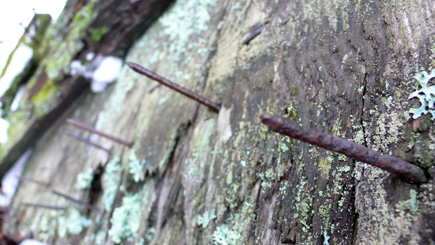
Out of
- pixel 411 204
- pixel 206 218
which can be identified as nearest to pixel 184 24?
pixel 206 218

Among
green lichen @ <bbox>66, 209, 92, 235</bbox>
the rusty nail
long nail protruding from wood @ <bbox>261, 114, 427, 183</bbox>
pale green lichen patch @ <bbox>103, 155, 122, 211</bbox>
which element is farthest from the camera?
green lichen @ <bbox>66, 209, 92, 235</bbox>

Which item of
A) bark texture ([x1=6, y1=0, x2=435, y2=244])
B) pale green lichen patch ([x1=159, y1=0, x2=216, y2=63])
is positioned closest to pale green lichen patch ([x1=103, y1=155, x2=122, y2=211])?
bark texture ([x1=6, y1=0, x2=435, y2=244])

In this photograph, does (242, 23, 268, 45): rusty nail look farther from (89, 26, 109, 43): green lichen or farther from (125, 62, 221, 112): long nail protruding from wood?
(89, 26, 109, 43): green lichen

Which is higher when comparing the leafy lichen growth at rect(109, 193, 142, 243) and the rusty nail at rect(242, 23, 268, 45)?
the rusty nail at rect(242, 23, 268, 45)

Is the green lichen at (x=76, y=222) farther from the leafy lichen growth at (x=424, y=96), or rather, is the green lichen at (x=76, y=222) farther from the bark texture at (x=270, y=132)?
the leafy lichen growth at (x=424, y=96)

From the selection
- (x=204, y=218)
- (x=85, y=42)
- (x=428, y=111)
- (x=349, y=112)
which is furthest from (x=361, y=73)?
(x=85, y=42)

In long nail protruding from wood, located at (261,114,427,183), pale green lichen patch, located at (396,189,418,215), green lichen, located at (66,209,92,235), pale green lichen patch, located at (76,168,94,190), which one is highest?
long nail protruding from wood, located at (261,114,427,183)
